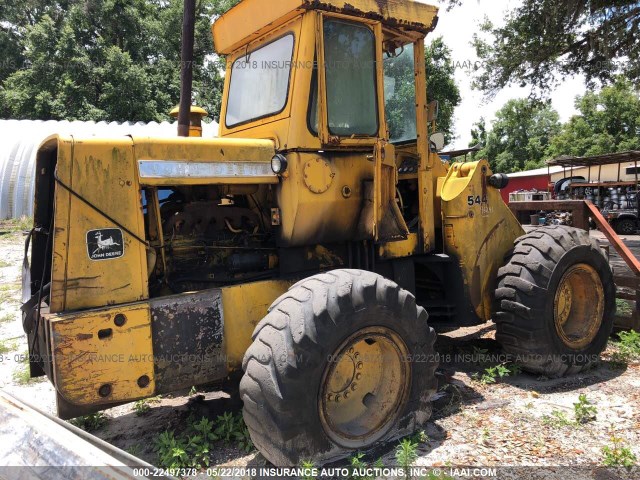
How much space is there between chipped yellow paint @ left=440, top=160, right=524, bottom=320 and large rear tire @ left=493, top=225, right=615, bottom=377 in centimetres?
18

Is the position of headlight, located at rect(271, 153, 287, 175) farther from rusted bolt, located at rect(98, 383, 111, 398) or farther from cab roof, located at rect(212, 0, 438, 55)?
rusted bolt, located at rect(98, 383, 111, 398)

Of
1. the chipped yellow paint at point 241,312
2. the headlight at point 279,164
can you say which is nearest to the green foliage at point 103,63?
the headlight at point 279,164

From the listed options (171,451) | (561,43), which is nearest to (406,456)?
(171,451)

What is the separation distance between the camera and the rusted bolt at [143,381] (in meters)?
3.00

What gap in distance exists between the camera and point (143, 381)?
3012mm

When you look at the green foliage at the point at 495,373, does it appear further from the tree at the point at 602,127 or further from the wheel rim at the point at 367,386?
the tree at the point at 602,127

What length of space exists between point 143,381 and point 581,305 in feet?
13.5

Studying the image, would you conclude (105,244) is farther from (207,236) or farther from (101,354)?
(207,236)

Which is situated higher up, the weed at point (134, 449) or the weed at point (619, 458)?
Result: the weed at point (619, 458)

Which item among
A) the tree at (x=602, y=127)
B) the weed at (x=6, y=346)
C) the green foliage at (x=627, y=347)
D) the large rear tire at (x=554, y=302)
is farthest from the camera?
the tree at (x=602, y=127)

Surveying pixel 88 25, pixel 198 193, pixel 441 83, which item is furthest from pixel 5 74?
pixel 198 193

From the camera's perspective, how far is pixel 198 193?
3.64 metres

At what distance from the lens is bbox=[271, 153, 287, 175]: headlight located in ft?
11.3

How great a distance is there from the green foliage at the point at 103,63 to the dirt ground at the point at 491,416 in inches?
799
